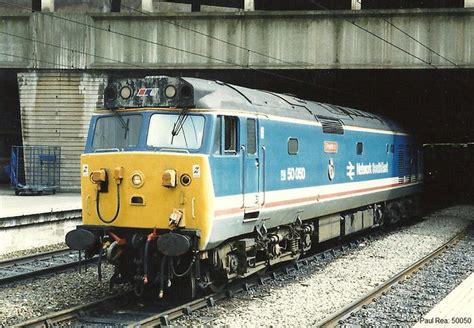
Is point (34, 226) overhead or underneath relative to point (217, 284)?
overhead

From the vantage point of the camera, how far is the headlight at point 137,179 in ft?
31.8

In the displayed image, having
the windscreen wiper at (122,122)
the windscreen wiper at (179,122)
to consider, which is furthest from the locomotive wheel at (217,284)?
the windscreen wiper at (122,122)

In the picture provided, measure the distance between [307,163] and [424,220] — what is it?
12.1 meters

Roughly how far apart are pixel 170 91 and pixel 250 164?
1960mm

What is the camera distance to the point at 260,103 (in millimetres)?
11500

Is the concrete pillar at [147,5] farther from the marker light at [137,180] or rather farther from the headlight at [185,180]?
the headlight at [185,180]

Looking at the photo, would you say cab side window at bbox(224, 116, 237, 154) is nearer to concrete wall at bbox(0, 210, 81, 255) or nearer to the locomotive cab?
the locomotive cab

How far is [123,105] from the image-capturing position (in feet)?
33.3

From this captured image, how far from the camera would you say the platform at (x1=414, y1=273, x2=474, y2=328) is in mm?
8602

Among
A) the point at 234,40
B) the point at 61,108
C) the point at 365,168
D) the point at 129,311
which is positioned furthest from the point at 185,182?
the point at 61,108

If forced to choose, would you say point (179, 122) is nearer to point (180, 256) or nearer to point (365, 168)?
point (180, 256)

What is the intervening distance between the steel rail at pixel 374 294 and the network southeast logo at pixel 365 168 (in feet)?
9.06

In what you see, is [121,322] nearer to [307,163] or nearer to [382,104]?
[307,163]

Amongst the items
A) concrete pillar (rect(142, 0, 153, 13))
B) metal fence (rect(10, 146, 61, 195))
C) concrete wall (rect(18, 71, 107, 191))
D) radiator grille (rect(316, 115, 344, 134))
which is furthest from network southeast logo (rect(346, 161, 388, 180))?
metal fence (rect(10, 146, 61, 195))
